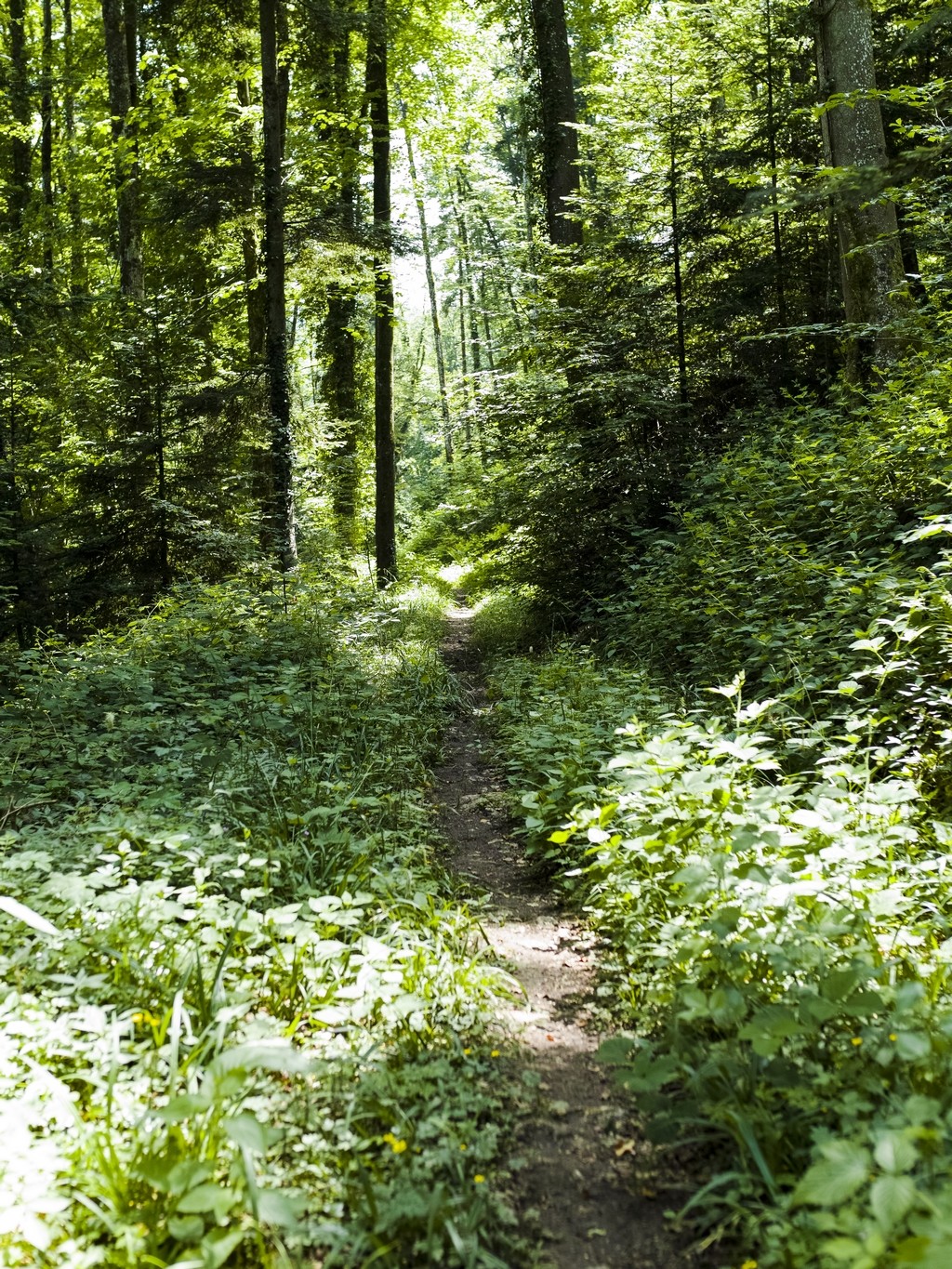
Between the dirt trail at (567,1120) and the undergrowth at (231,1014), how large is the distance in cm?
16

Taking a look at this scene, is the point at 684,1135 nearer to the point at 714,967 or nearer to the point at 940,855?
the point at 714,967

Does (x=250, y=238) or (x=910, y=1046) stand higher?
(x=250, y=238)

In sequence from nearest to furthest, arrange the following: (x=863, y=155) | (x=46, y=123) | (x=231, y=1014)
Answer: (x=231, y=1014)
(x=863, y=155)
(x=46, y=123)

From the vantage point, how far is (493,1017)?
3123mm

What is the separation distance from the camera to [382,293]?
1501cm

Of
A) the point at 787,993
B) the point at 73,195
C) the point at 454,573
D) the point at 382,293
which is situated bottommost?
the point at 787,993

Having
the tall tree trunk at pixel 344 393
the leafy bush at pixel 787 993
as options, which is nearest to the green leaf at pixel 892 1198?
the leafy bush at pixel 787 993

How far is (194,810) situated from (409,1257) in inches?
114

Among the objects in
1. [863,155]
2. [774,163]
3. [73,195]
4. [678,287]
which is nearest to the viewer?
[863,155]

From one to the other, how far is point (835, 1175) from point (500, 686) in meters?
7.11

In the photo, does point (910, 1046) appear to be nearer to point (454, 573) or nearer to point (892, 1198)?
point (892, 1198)

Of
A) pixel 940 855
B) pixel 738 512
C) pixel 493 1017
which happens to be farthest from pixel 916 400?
pixel 493 1017

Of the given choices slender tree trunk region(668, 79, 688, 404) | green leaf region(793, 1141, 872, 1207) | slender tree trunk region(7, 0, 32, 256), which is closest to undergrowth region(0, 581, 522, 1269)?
green leaf region(793, 1141, 872, 1207)

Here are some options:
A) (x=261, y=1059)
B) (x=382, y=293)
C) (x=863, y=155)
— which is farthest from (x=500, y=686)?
(x=382, y=293)
